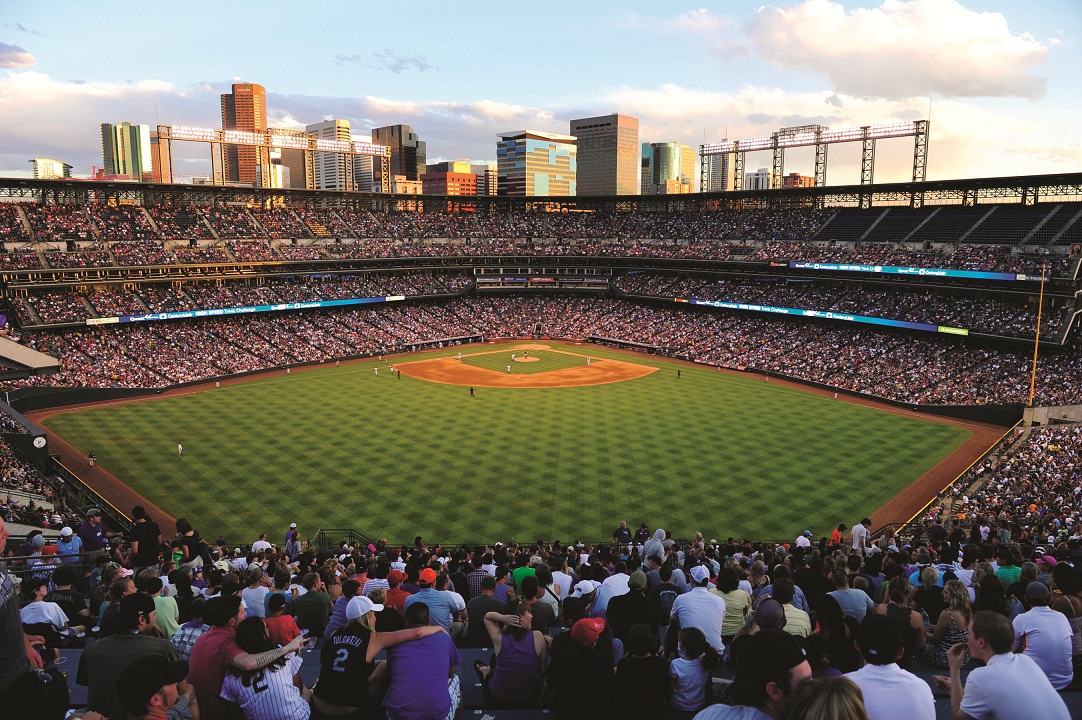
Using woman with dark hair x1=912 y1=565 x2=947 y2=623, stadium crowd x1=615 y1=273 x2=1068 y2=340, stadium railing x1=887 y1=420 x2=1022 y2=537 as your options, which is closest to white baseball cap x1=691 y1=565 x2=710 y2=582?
woman with dark hair x1=912 y1=565 x2=947 y2=623

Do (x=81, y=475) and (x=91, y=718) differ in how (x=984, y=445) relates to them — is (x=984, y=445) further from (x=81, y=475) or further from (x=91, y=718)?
(x=81, y=475)

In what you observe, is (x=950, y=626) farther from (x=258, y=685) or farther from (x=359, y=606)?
(x=258, y=685)

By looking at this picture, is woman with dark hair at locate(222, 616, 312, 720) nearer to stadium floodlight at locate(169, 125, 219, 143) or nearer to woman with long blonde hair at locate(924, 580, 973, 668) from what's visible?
woman with long blonde hair at locate(924, 580, 973, 668)

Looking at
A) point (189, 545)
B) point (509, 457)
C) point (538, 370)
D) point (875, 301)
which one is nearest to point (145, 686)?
point (189, 545)

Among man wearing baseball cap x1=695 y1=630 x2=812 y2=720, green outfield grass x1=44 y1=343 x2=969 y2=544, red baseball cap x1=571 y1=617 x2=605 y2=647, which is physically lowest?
green outfield grass x1=44 y1=343 x2=969 y2=544

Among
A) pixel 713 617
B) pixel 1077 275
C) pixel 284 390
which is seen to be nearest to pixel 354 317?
pixel 284 390
